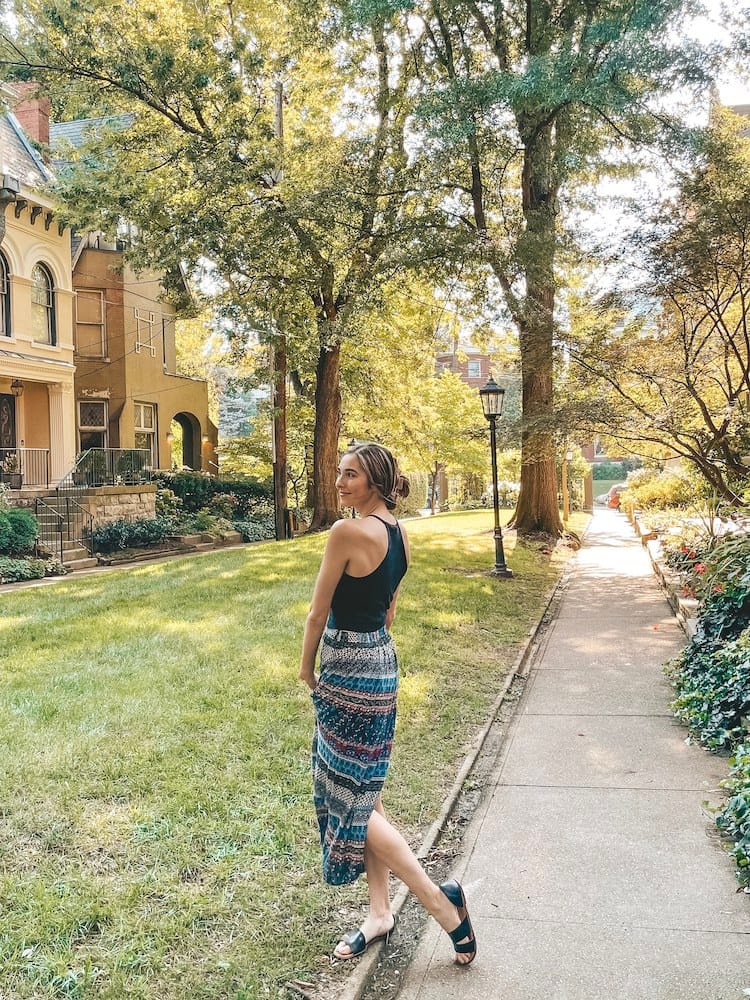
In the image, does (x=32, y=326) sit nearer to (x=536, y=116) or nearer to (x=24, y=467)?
(x=24, y=467)

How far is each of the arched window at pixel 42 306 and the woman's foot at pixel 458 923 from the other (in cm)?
1939

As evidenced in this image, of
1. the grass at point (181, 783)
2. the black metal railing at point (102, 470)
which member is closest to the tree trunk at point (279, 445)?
the black metal railing at point (102, 470)

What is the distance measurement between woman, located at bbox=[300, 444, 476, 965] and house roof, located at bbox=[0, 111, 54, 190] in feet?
60.7

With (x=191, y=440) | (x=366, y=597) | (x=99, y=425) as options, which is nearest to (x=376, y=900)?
(x=366, y=597)

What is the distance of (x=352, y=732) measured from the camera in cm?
279

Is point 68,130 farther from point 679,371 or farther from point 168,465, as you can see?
point 679,371

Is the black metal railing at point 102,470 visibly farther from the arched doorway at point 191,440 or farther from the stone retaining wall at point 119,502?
the arched doorway at point 191,440

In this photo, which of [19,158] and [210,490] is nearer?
[19,158]

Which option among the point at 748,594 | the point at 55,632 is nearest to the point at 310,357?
the point at 55,632

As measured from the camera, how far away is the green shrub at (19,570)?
13.1 meters

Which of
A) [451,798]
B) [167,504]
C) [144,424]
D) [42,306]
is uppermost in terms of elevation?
[42,306]

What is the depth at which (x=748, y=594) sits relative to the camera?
557cm

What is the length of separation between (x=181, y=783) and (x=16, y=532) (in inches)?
450

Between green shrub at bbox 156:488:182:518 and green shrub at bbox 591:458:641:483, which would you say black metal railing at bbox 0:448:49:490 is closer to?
green shrub at bbox 156:488:182:518
